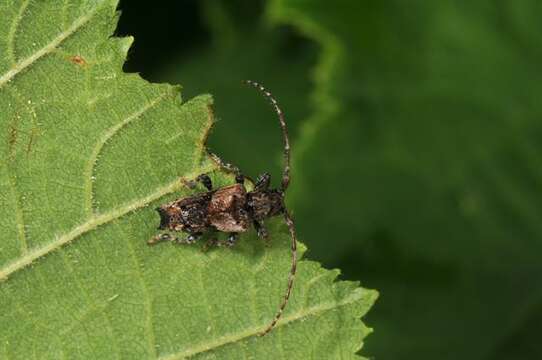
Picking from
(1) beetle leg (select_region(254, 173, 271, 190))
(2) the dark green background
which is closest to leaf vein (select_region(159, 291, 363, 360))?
(1) beetle leg (select_region(254, 173, 271, 190))

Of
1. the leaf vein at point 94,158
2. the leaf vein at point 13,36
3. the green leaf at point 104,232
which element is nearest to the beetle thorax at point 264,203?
the green leaf at point 104,232

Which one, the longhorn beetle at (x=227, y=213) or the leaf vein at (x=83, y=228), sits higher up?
the longhorn beetle at (x=227, y=213)

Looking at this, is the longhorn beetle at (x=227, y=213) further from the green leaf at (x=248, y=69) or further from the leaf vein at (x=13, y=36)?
the green leaf at (x=248, y=69)

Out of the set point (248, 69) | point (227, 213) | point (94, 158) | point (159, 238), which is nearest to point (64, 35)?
point (94, 158)

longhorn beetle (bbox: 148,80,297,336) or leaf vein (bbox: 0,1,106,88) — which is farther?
longhorn beetle (bbox: 148,80,297,336)

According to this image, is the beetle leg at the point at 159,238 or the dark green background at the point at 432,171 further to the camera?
the dark green background at the point at 432,171

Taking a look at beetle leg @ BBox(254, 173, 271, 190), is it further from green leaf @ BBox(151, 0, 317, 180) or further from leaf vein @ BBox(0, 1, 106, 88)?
green leaf @ BBox(151, 0, 317, 180)
